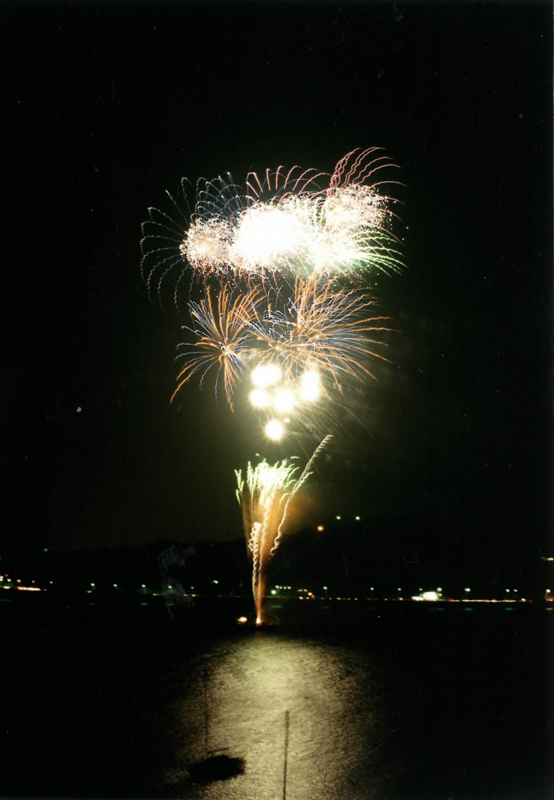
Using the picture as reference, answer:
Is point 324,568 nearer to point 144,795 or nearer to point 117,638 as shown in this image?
point 117,638

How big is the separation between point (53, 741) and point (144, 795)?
376cm

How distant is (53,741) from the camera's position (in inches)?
410

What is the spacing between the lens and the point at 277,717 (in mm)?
12047

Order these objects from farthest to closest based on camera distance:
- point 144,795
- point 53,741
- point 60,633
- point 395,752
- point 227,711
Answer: point 60,633 < point 227,711 < point 53,741 < point 395,752 < point 144,795

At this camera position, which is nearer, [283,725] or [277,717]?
[283,725]

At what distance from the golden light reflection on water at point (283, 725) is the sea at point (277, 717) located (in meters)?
0.04

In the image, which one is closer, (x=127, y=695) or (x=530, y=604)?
(x=127, y=695)

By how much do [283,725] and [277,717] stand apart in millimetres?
667

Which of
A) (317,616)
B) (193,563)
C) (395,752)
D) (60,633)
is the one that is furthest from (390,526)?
(395,752)

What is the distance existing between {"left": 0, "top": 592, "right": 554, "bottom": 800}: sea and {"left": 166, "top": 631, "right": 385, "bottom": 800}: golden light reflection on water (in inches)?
1.6

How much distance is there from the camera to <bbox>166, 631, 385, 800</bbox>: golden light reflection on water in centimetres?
795

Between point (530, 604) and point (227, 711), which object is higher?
point (227, 711)

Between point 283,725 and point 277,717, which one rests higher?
point 283,725

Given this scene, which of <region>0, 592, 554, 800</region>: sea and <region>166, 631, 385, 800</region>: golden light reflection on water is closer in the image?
<region>166, 631, 385, 800</region>: golden light reflection on water
